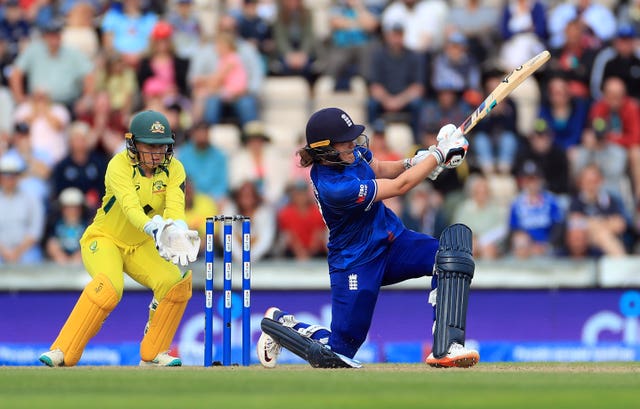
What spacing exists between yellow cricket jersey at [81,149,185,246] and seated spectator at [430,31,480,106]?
264 inches


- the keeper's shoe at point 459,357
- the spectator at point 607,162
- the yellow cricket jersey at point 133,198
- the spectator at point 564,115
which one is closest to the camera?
the keeper's shoe at point 459,357

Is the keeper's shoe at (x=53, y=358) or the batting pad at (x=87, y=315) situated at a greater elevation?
the batting pad at (x=87, y=315)

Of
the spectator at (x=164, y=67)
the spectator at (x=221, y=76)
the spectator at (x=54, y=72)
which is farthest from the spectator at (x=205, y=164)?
the spectator at (x=54, y=72)

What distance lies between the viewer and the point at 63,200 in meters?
14.3

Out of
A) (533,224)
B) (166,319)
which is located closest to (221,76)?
(533,224)

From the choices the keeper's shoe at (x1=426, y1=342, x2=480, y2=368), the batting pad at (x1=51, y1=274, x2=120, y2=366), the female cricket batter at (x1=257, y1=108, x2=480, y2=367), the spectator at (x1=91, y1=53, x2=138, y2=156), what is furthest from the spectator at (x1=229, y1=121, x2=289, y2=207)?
the keeper's shoe at (x1=426, y1=342, x2=480, y2=368)

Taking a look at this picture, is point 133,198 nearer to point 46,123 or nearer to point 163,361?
point 163,361

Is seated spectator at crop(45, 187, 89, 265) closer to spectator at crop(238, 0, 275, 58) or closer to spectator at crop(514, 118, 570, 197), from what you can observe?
spectator at crop(238, 0, 275, 58)

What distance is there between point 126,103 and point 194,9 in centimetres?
205

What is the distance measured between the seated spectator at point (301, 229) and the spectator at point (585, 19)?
168 inches

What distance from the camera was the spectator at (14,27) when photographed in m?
17.0

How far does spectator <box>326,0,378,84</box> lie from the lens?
16656 mm

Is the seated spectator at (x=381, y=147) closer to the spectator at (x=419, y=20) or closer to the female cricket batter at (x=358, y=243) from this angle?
the spectator at (x=419, y=20)

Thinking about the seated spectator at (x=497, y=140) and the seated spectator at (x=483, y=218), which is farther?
the seated spectator at (x=497, y=140)
